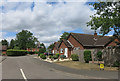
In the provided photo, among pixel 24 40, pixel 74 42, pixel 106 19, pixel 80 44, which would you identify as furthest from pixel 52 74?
pixel 24 40

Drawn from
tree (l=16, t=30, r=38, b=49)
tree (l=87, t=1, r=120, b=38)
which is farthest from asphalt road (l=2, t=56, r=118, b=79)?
tree (l=16, t=30, r=38, b=49)

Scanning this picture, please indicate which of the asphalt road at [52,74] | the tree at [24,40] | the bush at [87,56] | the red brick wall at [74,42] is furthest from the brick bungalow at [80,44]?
the tree at [24,40]

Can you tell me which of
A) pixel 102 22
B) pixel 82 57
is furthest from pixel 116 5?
pixel 82 57

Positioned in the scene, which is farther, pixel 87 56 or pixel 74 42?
pixel 74 42

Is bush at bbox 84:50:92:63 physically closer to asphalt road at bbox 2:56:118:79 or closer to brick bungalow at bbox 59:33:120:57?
asphalt road at bbox 2:56:118:79

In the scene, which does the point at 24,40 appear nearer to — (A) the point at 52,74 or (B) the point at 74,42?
(B) the point at 74,42

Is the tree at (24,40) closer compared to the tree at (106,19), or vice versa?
the tree at (106,19)

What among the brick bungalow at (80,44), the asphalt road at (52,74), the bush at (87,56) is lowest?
the asphalt road at (52,74)

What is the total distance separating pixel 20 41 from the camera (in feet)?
297

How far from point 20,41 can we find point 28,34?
8.28 meters

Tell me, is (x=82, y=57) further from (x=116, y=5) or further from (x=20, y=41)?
(x=20, y=41)

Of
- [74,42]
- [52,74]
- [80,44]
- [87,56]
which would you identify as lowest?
[52,74]

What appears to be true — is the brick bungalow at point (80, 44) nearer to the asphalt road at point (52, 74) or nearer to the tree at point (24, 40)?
the asphalt road at point (52, 74)

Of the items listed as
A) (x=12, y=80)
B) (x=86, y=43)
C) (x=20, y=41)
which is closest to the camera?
(x=12, y=80)
